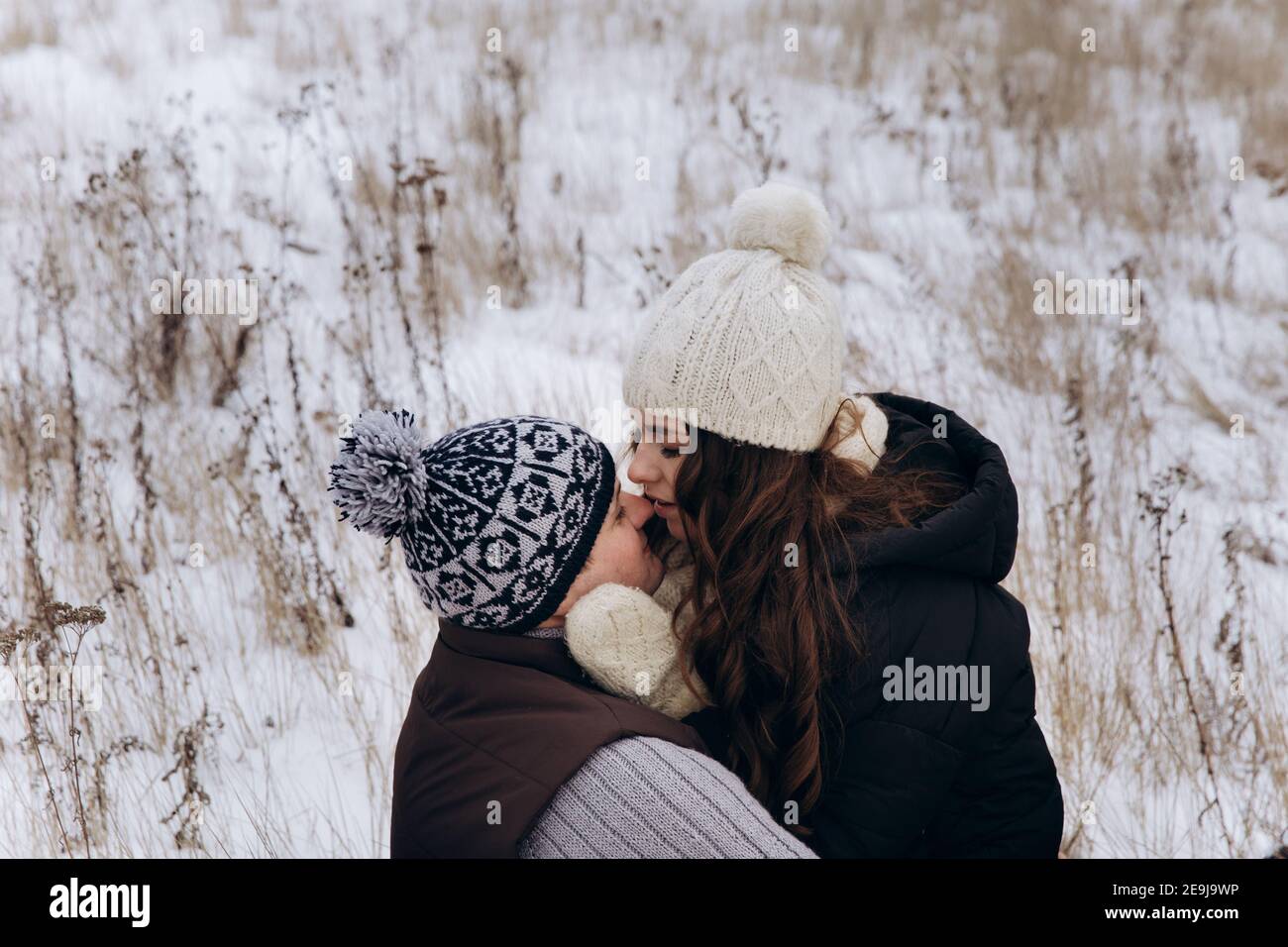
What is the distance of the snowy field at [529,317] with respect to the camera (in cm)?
320

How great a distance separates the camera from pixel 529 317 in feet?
18.8

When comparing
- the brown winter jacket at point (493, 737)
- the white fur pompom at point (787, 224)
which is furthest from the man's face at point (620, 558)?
the white fur pompom at point (787, 224)

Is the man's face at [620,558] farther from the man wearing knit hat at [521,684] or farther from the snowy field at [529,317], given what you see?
the snowy field at [529,317]

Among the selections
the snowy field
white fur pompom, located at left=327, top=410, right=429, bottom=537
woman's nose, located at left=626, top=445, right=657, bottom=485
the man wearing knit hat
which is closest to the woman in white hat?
woman's nose, located at left=626, top=445, right=657, bottom=485

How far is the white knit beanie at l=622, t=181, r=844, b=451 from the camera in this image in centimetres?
200

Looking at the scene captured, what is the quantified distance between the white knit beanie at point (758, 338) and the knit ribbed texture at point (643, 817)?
0.71 metres

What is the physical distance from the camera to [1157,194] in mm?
6617

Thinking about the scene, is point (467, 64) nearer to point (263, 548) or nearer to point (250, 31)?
point (250, 31)

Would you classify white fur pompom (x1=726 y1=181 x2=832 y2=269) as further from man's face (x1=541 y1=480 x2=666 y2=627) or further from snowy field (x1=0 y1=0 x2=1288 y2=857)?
snowy field (x1=0 y1=0 x2=1288 y2=857)

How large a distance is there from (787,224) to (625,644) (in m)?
0.92

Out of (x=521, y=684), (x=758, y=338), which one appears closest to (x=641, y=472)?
(x=758, y=338)

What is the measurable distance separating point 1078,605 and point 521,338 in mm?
3150
